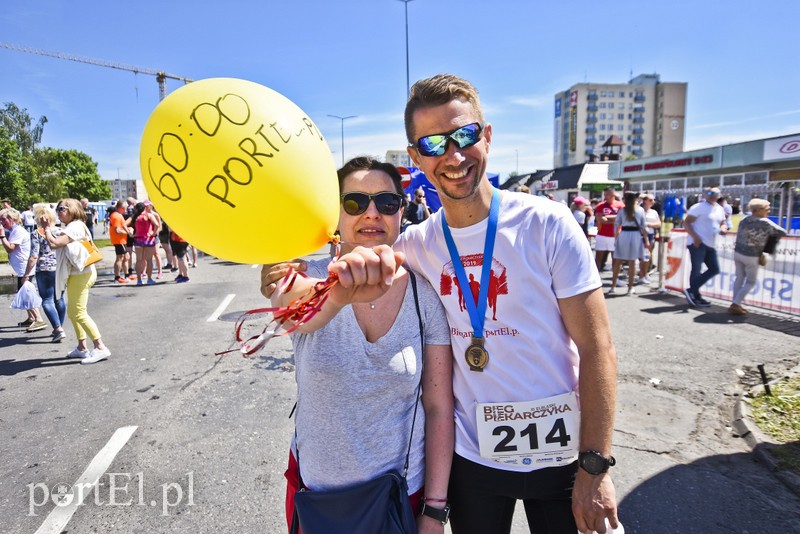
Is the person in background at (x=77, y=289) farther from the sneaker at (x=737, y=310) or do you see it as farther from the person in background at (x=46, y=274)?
the sneaker at (x=737, y=310)

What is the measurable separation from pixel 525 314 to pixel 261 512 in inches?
87.0

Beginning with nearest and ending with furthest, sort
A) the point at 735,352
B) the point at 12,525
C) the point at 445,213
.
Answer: the point at 445,213, the point at 12,525, the point at 735,352

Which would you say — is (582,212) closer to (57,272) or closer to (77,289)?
(77,289)

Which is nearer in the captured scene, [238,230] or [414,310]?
[238,230]

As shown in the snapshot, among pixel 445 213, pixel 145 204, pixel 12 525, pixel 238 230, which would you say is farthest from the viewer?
pixel 145 204

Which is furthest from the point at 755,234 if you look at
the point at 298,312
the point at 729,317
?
the point at 298,312

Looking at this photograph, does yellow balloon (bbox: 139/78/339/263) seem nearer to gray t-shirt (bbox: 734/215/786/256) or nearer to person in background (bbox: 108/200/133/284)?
gray t-shirt (bbox: 734/215/786/256)

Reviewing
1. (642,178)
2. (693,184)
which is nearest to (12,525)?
(693,184)

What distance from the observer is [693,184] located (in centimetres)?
3503

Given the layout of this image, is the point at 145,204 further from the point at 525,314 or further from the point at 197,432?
the point at 525,314

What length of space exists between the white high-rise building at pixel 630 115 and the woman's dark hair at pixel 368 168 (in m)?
119

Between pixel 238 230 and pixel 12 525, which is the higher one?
pixel 238 230

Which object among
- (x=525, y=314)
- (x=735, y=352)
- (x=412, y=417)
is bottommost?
(x=735, y=352)

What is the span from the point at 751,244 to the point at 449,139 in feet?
24.5
